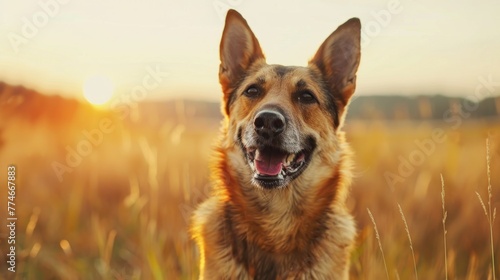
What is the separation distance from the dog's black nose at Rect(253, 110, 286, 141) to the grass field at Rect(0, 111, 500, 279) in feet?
2.88

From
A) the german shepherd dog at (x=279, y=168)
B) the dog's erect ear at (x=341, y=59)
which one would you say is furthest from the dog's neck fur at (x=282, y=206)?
the dog's erect ear at (x=341, y=59)

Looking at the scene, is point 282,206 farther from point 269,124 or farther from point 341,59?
point 341,59

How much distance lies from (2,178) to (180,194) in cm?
172

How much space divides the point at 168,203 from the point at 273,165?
2.30 metres

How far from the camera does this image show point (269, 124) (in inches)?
142

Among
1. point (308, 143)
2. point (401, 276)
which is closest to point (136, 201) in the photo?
point (308, 143)

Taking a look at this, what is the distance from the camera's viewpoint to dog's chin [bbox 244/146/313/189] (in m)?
3.68

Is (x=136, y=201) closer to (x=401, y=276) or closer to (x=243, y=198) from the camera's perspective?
(x=243, y=198)

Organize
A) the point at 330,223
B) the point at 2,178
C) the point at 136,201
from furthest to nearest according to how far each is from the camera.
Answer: the point at 2,178
the point at 136,201
the point at 330,223

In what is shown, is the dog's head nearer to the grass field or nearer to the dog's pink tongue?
the dog's pink tongue

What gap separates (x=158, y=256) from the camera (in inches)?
174

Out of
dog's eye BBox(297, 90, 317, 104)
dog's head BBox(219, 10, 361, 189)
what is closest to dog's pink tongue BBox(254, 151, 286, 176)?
dog's head BBox(219, 10, 361, 189)

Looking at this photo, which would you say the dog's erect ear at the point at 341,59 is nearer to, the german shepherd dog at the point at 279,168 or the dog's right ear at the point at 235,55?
the german shepherd dog at the point at 279,168

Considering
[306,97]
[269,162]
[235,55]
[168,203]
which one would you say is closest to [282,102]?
[306,97]
